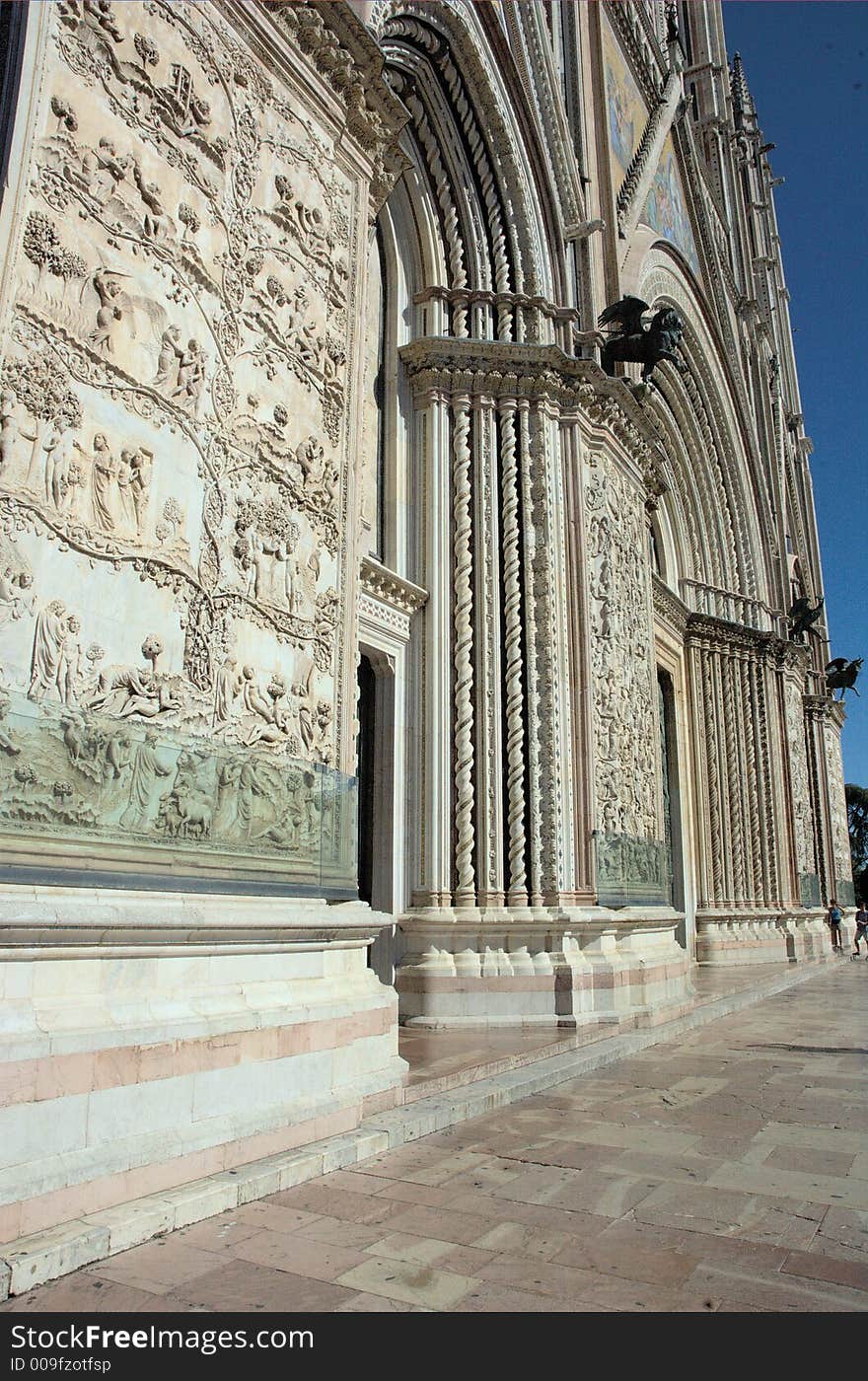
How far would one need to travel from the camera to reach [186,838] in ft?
14.8

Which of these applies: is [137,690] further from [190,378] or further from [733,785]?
[733,785]

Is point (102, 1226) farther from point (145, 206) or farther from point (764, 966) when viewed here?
point (764, 966)

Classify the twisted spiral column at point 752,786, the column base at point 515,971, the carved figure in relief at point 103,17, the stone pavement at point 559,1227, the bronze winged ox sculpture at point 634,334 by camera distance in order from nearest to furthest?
the stone pavement at point 559,1227 < the carved figure in relief at point 103,17 < the column base at point 515,971 < the bronze winged ox sculpture at point 634,334 < the twisted spiral column at point 752,786

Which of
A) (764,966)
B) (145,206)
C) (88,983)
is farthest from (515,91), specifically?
(764,966)

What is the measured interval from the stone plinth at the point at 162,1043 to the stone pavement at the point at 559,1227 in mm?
316

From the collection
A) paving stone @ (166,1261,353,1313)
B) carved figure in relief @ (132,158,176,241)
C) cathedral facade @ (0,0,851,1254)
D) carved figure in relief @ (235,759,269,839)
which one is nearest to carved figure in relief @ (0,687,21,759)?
cathedral facade @ (0,0,851,1254)

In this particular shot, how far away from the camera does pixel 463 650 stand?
1049 centimetres

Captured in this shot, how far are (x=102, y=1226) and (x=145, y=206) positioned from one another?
4.47 m

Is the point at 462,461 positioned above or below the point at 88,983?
above

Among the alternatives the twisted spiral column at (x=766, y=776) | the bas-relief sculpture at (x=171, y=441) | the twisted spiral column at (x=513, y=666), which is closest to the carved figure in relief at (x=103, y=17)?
the bas-relief sculpture at (x=171, y=441)

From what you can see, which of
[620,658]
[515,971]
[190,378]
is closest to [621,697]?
[620,658]

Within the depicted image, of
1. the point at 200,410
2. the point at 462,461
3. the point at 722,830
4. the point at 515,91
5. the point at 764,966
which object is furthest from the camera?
the point at 722,830

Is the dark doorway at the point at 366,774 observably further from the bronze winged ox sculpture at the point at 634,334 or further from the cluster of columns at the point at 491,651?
the bronze winged ox sculpture at the point at 634,334

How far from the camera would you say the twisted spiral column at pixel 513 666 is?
10.2m
